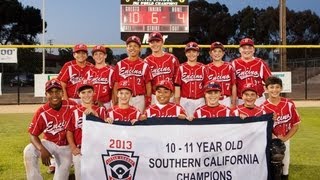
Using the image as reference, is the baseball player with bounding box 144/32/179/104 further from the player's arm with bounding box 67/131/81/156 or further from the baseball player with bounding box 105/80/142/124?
the player's arm with bounding box 67/131/81/156

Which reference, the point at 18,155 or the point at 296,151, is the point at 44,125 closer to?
the point at 18,155

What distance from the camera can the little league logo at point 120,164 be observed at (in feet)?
18.2

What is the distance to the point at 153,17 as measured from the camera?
17.9 m

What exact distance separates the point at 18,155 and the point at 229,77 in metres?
4.15

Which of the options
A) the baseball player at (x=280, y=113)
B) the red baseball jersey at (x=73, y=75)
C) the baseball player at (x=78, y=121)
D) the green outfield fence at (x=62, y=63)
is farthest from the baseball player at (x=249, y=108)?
the green outfield fence at (x=62, y=63)

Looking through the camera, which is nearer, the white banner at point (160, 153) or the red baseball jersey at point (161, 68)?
the white banner at point (160, 153)

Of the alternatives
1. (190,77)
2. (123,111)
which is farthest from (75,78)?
(190,77)

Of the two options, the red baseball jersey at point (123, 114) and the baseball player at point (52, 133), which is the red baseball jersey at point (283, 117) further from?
the baseball player at point (52, 133)

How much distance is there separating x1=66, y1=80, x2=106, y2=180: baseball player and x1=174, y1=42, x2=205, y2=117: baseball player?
178 centimetres

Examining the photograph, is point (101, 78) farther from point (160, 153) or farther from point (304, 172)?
point (304, 172)

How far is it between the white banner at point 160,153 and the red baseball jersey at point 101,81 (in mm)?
1749

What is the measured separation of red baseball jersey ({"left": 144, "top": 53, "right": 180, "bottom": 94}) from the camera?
300 inches

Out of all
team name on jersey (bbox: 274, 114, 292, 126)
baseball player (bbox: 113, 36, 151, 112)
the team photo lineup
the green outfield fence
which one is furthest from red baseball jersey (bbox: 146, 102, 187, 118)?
the green outfield fence

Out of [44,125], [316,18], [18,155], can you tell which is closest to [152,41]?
[44,125]
